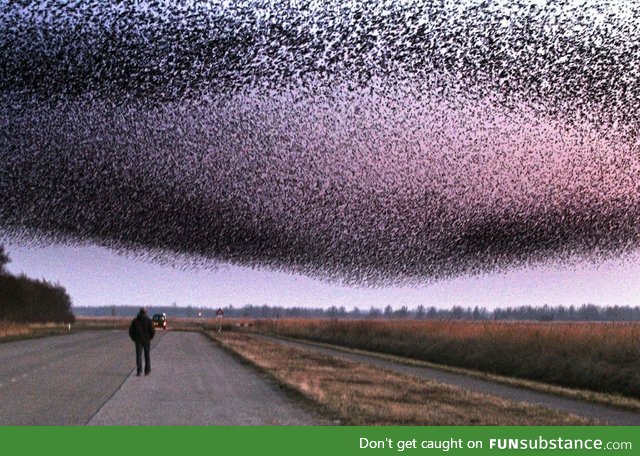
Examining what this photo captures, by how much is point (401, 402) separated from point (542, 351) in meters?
16.3

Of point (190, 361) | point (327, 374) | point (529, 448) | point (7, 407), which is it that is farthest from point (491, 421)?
point (190, 361)

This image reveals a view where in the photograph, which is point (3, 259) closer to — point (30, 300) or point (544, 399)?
point (30, 300)

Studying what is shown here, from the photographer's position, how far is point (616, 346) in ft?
100

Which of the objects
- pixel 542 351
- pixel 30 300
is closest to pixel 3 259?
pixel 30 300

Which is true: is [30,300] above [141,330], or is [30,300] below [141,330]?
above

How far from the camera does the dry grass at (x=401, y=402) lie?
16797 millimetres

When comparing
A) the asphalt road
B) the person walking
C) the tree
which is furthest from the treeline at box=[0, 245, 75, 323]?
the person walking

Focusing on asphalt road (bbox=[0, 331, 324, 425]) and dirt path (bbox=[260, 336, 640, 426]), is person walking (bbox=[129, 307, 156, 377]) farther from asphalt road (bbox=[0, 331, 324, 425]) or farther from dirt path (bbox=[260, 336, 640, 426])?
dirt path (bbox=[260, 336, 640, 426])

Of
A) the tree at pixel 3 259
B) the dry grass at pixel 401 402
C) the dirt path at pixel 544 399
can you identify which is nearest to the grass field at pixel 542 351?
the dirt path at pixel 544 399

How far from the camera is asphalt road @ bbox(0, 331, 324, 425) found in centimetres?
1598

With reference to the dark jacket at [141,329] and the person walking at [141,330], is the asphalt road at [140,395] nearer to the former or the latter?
the person walking at [141,330]

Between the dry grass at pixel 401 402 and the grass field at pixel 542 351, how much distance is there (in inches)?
236

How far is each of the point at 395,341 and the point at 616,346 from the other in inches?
963

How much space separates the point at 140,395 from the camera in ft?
66.1
